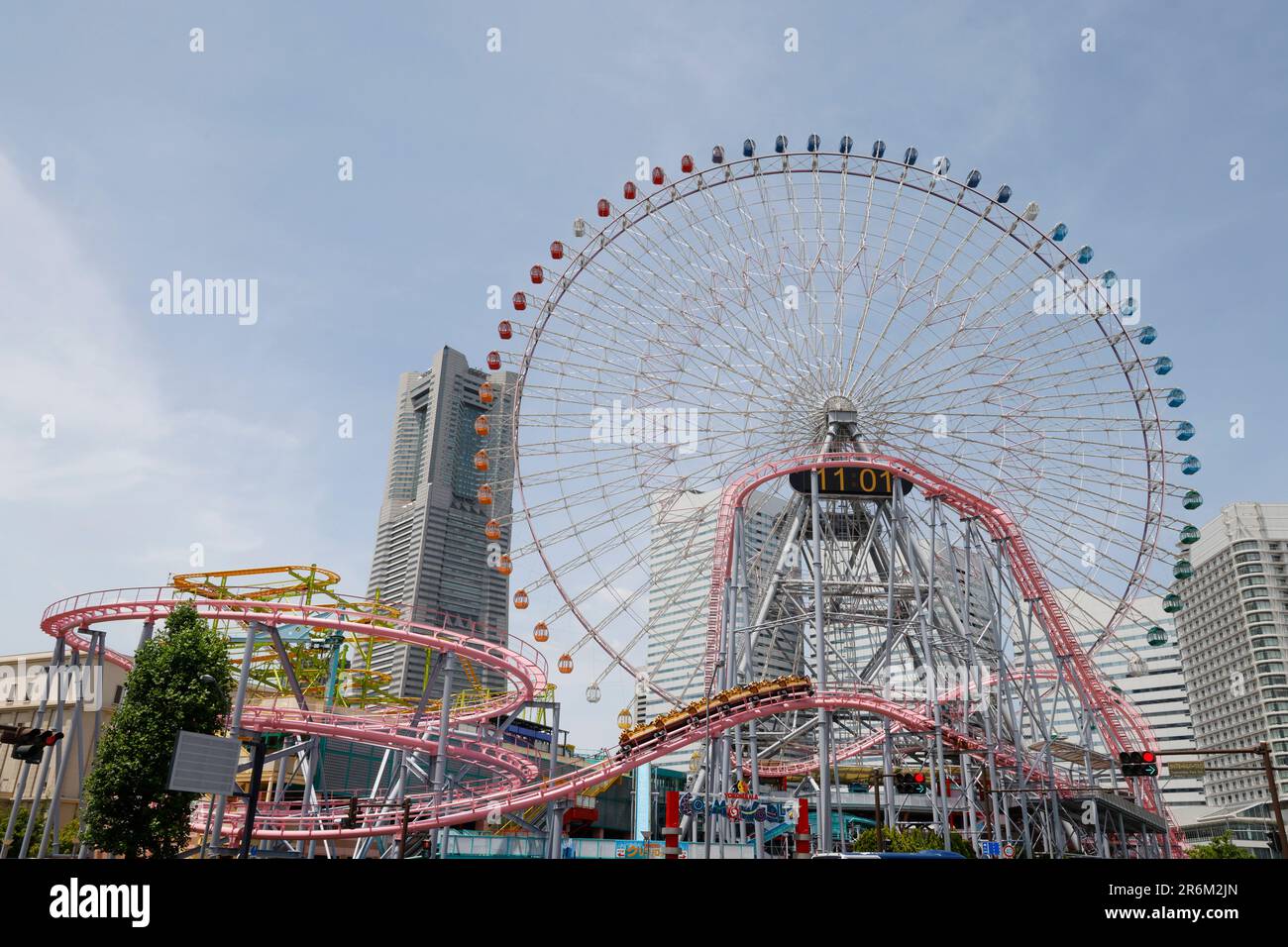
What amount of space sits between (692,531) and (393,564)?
5076 inches

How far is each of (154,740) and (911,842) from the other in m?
26.7

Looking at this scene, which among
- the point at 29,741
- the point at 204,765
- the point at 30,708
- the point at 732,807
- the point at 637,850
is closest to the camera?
the point at 29,741

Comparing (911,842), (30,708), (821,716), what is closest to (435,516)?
(30,708)

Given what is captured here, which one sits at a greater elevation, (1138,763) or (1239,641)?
(1239,641)

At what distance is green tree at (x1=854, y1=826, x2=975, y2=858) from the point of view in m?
34.6

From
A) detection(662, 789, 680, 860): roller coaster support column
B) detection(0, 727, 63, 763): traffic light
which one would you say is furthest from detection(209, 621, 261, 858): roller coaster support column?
detection(662, 789, 680, 860): roller coaster support column

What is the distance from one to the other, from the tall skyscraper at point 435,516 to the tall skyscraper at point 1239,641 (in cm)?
11077

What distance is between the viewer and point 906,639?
49156mm

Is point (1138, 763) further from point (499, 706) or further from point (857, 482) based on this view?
point (499, 706)

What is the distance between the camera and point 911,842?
34906mm

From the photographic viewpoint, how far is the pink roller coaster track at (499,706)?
1380 inches

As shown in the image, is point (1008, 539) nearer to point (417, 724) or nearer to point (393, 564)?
point (417, 724)

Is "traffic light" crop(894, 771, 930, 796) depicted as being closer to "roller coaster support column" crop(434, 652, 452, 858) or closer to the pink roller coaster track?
Answer: the pink roller coaster track
